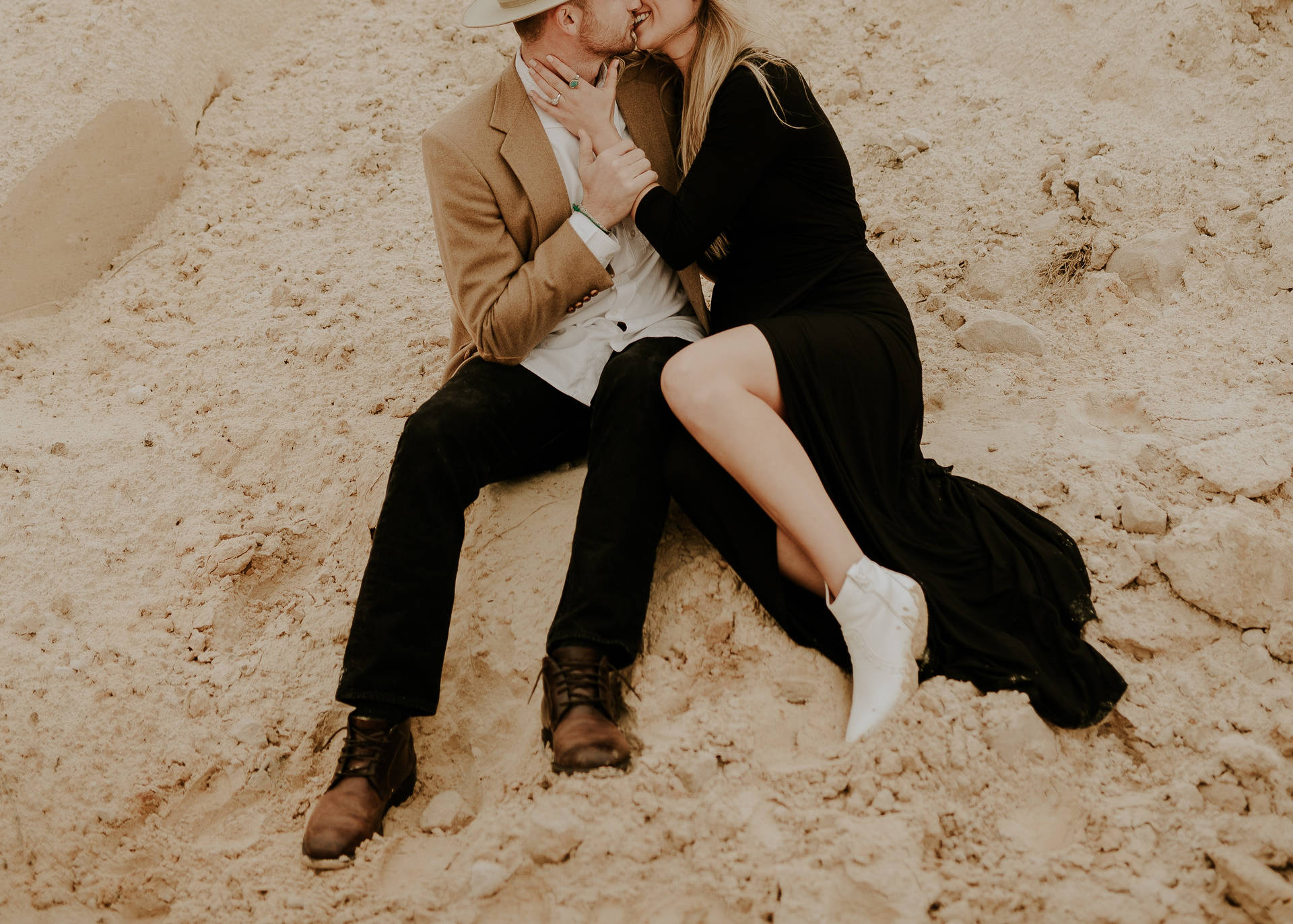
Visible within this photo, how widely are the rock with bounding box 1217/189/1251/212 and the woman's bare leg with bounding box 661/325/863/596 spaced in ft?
6.71

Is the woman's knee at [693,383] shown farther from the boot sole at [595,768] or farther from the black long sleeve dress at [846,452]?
the boot sole at [595,768]

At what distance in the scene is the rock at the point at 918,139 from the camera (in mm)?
3936

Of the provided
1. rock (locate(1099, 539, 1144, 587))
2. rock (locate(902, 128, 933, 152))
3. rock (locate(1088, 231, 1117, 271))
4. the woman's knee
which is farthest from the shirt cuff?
rock (locate(902, 128, 933, 152))

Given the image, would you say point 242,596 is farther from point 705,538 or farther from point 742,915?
point 742,915

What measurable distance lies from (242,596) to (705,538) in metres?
1.36

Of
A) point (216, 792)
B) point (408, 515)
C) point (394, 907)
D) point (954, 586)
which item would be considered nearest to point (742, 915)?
point (394, 907)

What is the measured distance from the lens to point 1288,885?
5.69ft

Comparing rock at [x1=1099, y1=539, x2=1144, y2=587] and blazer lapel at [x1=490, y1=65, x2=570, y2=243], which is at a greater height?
blazer lapel at [x1=490, y1=65, x2=570, y2=243]

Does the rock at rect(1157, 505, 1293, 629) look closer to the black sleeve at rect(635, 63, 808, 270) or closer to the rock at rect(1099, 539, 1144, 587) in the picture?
the rock at rect(1099, 539, 1144, 587)

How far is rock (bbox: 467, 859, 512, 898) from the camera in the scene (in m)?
1.96

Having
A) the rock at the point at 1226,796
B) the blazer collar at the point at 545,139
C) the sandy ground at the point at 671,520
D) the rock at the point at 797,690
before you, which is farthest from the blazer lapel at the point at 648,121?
the rock at the point at 1226,796

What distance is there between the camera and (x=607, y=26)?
2.51 m

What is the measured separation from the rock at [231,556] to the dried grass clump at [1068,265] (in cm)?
269

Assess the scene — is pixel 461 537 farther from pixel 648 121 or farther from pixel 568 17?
pixel 568 17
